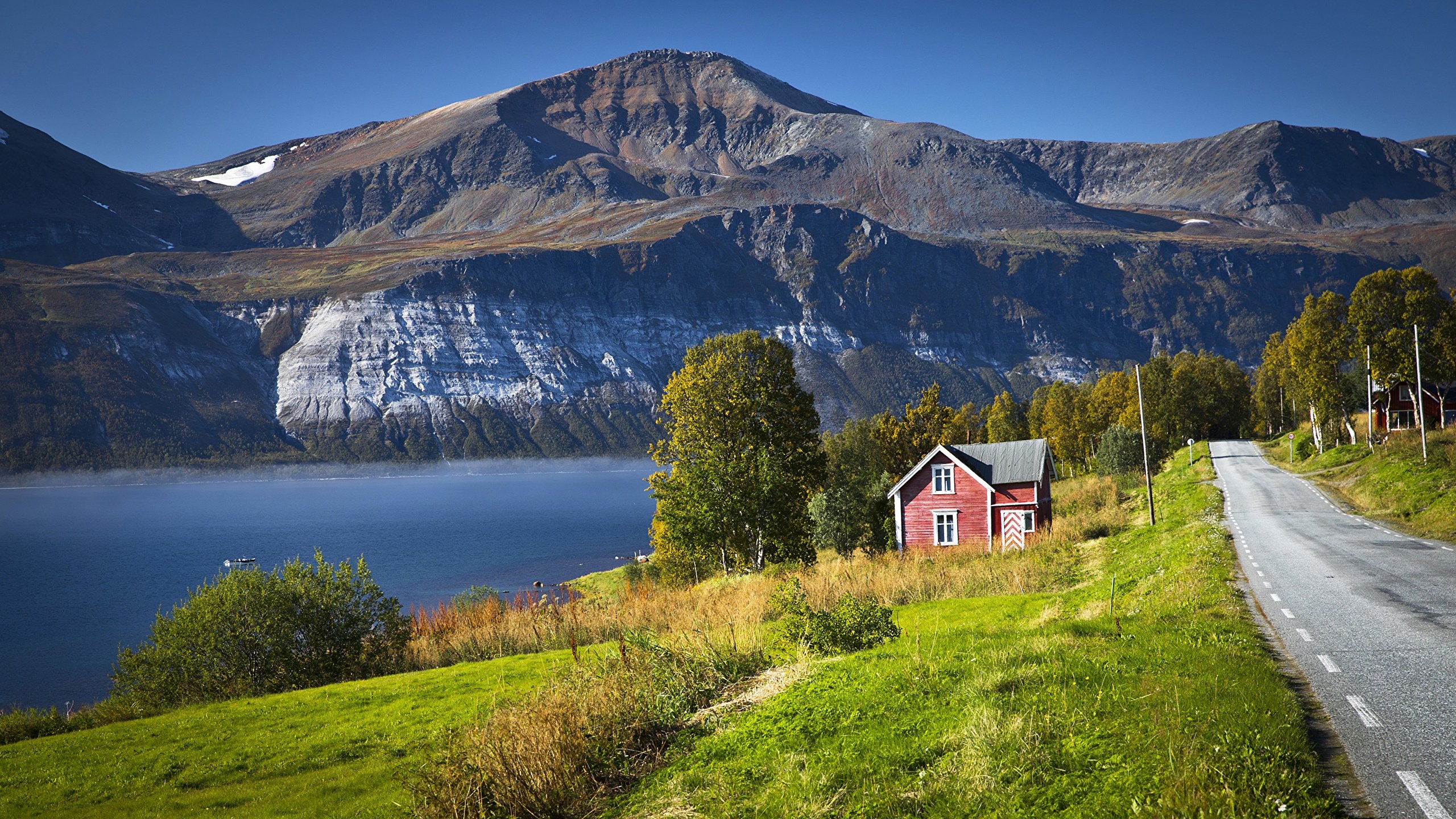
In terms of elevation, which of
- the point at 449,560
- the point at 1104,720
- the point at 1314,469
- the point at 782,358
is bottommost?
the point at 449,560

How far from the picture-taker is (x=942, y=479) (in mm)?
49938

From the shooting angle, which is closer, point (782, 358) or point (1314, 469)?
point (782, 358)

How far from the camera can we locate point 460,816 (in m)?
8.63

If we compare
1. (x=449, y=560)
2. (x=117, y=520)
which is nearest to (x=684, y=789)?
(x=449, y=560)

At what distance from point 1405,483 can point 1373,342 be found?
25176mm

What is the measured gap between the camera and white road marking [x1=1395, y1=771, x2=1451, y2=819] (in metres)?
6.07

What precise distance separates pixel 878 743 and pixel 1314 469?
6151cm

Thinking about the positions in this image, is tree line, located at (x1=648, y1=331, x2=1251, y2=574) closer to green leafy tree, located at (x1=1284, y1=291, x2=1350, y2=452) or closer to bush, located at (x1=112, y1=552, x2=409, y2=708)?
green leafy tree, located at (x1=1284, y1=291, x2=1350, y2=452)

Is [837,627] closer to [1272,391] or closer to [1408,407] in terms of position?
[1408,407]

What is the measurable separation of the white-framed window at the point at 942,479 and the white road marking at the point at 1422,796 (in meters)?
43.7

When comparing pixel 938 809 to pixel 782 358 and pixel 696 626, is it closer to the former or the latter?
pixel 696 626

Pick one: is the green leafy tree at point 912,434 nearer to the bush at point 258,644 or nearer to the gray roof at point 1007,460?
the gray roof at point 1007,460

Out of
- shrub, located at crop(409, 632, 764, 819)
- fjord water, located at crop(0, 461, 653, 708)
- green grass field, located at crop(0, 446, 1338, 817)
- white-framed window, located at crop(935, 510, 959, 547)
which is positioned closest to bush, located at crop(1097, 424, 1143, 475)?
white-framed window, located at crop(935, 510, 959, 547)

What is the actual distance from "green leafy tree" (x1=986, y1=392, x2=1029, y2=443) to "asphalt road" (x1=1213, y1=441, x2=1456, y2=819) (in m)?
67.8
